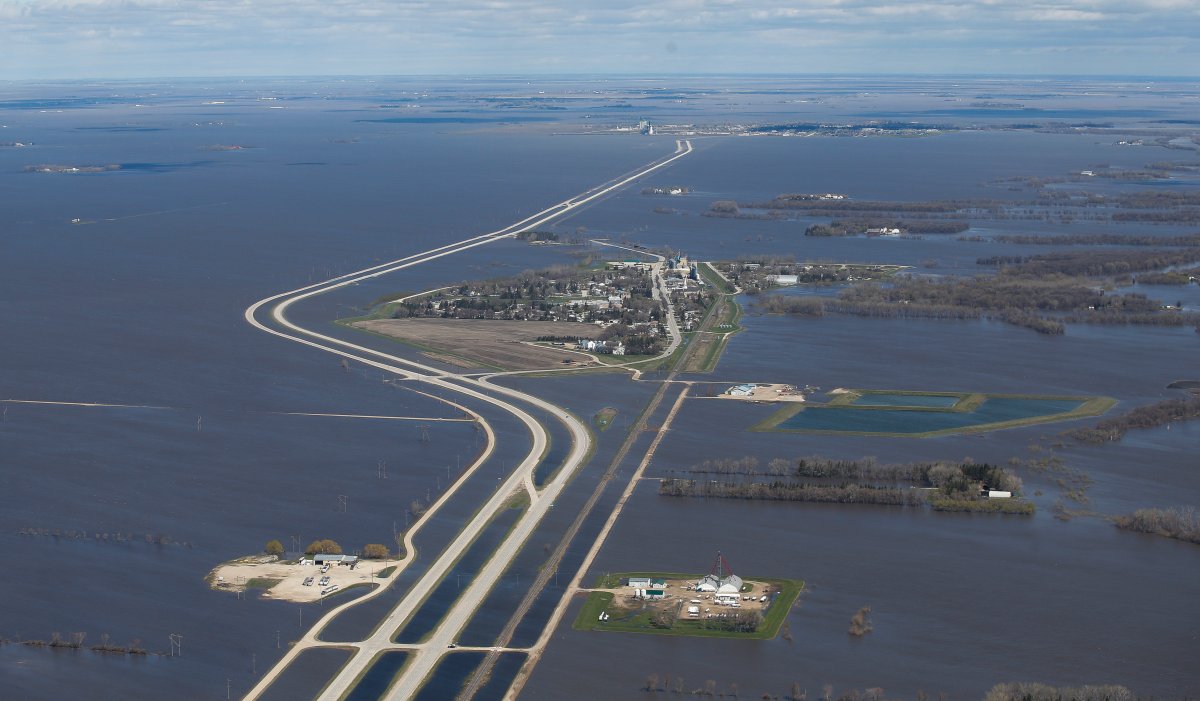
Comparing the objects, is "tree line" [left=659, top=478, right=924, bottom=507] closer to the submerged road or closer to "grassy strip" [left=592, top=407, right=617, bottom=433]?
the submerged road

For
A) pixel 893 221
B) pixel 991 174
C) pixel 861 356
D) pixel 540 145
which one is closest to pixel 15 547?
pixel 861 356

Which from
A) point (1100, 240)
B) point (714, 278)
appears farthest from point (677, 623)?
point (1100, 240)

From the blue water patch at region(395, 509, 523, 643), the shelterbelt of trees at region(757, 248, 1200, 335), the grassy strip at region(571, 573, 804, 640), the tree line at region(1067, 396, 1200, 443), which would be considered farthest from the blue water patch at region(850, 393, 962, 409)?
the grassy strip at region(571, 573, 804, 640)

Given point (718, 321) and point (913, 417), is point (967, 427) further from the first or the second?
point (718, 321)

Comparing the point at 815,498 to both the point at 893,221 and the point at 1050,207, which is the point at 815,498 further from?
the point at 1050,207

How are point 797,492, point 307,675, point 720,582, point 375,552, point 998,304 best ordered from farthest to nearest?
point 998,304 → point 797,492 → point 375,552 → point 720,582 → point 307,675
